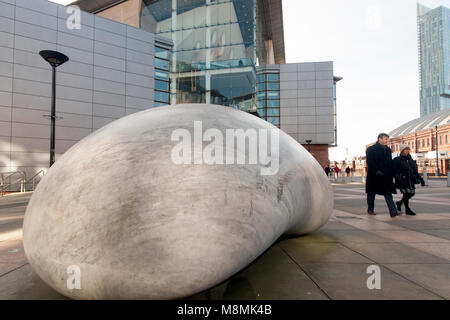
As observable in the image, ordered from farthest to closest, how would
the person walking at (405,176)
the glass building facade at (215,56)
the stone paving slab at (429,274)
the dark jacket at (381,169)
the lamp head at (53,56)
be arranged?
the glass building facade at (215,56), the lamp head at (53,56), the person walking at (405,176), the dark jacket at (381,169), the stone paving slab at (429,274)

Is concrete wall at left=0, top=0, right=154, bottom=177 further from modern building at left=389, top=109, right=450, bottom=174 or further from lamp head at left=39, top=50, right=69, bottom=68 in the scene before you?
modern building at left=389, top=109, right=450, bottom=174

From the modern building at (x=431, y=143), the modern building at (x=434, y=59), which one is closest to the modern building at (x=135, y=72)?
the modern building at (x=431, y=143)

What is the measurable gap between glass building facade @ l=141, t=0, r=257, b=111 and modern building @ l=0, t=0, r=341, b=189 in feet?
0.39

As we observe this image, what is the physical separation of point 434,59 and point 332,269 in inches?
7434

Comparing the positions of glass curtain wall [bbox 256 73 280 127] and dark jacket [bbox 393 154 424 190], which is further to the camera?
glass curtain wall [bbox 256 73 280 127]

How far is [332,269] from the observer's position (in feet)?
7.95

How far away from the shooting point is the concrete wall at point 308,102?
3459cm

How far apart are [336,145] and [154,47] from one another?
28.4 metres

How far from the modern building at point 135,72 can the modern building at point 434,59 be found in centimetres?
A: 14228

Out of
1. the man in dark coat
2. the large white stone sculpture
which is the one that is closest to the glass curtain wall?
the man in dark coat

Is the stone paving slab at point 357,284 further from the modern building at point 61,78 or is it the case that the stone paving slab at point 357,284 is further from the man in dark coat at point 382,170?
the modern building at point 61,78

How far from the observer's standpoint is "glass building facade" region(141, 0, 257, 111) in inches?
1137

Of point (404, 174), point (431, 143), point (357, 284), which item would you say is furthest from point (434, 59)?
point (357, 284)

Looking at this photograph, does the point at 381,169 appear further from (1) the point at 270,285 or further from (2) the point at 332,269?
(1) the point at 270,285
